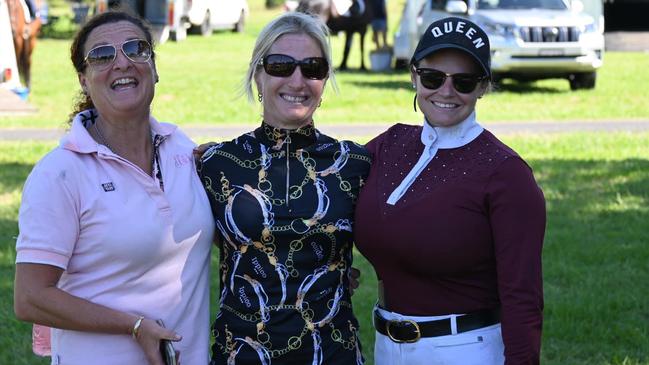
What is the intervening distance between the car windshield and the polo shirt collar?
54.6ft

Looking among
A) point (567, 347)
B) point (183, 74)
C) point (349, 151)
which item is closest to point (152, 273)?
point (349, 151)

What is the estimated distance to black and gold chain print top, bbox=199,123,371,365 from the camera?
3.55 meters

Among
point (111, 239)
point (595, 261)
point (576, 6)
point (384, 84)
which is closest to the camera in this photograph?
point (111, 239)

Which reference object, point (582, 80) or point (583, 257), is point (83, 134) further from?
point (582, 80)

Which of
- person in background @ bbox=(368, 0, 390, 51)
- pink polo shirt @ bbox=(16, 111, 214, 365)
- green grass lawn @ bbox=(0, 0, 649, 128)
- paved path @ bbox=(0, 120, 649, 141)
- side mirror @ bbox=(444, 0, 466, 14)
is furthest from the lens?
person in background @ bbox=(368, 0, 390, 51)

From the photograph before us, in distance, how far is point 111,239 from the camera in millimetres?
3350

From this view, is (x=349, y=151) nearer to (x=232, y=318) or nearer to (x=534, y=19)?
(x=232, y=318)

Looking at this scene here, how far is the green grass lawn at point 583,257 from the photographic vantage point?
6207 mm

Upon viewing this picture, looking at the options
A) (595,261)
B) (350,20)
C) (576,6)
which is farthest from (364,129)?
(350,20)

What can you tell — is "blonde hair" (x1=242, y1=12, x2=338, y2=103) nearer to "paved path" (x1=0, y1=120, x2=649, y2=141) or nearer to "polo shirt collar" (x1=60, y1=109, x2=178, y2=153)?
"polo shirt collar" (x1=60, y1=109, x2=178, y2=153)

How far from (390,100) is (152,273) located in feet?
47.7

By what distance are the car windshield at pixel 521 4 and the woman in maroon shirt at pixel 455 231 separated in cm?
1658

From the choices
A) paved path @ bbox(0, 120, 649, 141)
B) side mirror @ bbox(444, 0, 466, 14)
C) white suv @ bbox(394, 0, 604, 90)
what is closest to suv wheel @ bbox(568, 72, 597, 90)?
white suv @ bbox(394, 0, 604, 90)

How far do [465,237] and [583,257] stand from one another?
4.72m
